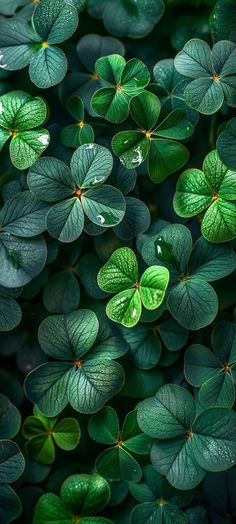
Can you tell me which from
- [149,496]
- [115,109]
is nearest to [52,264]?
[115,109]

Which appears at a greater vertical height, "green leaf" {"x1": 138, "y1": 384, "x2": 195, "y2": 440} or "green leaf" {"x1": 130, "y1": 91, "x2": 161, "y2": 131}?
"green leaf" {"x1": 130, "y1": 91, "x2": 161, "y2": 131}

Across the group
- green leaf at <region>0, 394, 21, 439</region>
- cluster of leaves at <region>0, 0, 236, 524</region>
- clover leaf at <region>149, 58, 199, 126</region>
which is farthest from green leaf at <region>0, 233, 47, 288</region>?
clover leaf at <region>149, 58, 199, 126</region>

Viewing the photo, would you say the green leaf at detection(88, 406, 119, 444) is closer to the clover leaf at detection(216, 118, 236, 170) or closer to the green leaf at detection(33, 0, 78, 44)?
the clover leaf at detection(216, 118, 236, 170)

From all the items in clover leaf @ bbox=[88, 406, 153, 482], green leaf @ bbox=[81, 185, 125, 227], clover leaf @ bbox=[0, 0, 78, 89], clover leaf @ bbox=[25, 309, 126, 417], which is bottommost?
clover leaf @ bbox=[88, 406, 153, 482]

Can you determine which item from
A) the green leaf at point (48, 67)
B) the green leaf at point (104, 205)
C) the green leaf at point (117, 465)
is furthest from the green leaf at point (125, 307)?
the green leaf at point (48, 67)

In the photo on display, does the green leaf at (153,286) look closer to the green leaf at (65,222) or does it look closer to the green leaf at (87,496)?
the green leaf at (65,222)

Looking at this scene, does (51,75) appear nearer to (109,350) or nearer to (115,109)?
(115,109)
